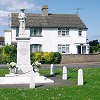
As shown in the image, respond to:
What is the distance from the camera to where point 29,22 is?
195 feet

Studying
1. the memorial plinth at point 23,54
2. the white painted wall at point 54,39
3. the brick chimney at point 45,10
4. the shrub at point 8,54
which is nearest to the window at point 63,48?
the white painted wall at point 54,39

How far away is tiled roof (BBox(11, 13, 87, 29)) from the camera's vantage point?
2329 inches

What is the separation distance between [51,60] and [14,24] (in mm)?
10950

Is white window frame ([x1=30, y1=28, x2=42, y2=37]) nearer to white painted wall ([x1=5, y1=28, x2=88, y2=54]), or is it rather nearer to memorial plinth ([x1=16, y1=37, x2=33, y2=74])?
white painted wall ([x1=5, y1=28, x2=88, y2=54])

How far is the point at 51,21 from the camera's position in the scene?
60656 mm

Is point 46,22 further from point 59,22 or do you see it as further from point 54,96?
point 54,96

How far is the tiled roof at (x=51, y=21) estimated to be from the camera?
59.2 metres

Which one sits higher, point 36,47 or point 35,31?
point 35,31

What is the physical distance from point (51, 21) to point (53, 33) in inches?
94.1

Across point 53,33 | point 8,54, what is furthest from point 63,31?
point 8,54

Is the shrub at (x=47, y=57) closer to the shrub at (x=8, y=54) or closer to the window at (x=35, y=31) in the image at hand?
the shrub at (x=8, y=54)

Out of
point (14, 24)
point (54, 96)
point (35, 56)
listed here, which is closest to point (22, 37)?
point (54, 96)

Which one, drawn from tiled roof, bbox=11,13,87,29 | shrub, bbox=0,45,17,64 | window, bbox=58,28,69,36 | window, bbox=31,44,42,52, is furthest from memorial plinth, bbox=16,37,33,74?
window, bbox=58,28,69,36

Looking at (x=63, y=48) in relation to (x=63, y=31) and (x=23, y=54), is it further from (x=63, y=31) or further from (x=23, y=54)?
(x=23, y=54)
